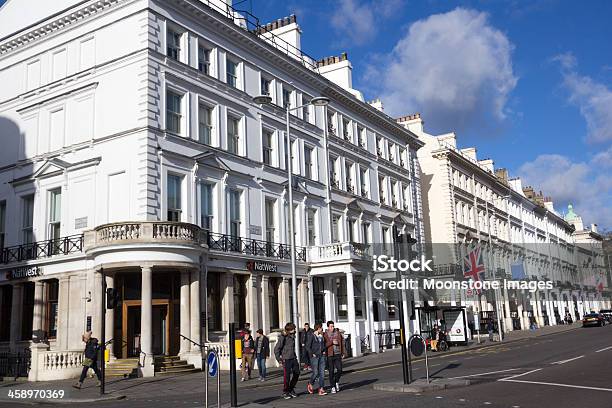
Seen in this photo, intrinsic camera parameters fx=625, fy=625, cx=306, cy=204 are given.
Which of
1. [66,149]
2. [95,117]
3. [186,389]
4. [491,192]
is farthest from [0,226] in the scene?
[491,192]

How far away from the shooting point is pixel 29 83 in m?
31.9

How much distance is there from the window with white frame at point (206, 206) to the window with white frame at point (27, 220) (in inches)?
335

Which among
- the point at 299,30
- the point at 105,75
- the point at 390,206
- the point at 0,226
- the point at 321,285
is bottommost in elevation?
the point at 321,285

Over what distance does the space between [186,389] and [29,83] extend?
66.2ft

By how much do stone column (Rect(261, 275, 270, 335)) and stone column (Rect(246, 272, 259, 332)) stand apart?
50 centimetres

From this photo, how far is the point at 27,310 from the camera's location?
29578 mm

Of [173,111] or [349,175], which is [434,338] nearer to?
[349,175]

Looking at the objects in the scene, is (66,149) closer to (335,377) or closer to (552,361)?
(335,377)

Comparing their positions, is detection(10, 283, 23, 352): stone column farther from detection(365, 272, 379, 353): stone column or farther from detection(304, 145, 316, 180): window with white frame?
detection(365, 272, 379, 353): stone column

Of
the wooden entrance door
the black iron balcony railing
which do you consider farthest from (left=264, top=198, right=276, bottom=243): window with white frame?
the black iron balcony railing

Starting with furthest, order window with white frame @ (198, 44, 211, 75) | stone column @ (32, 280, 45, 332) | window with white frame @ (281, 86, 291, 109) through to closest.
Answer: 1. window with white frame @ (281, 86, 291, 109)
2. window with white frame @ (198, 44, 211, 75)
3. stone column @ (32, 280, 45, 332)

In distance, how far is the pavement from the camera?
13.6 metres

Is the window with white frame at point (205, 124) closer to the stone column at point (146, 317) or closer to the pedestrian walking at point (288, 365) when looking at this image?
the stone column at point (146, 317)

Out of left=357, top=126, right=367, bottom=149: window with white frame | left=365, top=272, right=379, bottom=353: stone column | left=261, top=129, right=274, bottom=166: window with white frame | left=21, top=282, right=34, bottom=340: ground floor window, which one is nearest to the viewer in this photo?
left=21, top=282, right=34, bottom=340: ground floor window
